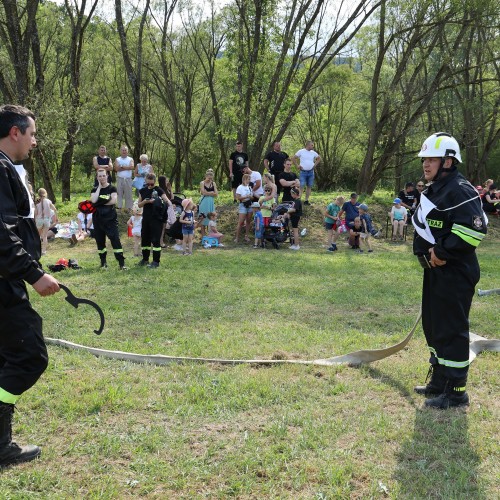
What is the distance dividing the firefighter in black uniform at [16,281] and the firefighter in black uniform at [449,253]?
2961 mm

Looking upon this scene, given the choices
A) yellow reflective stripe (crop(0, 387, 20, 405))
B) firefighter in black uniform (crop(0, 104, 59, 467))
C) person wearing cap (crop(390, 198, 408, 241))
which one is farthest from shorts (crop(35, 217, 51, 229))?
yellow reflective stripe (crop(0, 387, 20, 405))

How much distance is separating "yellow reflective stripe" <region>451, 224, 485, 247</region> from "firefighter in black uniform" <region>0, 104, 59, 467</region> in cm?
299

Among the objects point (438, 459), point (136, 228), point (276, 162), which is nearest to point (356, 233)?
point (276, 162)

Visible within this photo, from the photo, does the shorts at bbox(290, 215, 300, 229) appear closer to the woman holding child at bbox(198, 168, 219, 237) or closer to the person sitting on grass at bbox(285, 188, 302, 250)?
the person sitting on grass at bbox(285, 188, 302, 250)

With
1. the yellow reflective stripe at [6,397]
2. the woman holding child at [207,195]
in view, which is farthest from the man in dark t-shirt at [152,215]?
the yellow reflective stripe at [6,397]

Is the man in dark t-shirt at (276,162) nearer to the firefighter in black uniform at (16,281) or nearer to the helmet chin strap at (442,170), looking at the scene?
the helmet chin strap at (442,170)

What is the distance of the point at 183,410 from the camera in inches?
165

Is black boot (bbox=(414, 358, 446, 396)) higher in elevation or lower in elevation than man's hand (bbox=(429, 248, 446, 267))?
lower

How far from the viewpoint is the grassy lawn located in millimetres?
3262

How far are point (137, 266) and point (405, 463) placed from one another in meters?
8.01

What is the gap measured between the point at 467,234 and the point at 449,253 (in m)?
0.20

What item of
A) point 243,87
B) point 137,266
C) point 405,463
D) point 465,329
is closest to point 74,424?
point 405,463

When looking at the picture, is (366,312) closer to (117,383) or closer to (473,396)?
(473,396)

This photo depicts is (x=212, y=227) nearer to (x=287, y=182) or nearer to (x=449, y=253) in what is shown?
(x=287, y=182)
